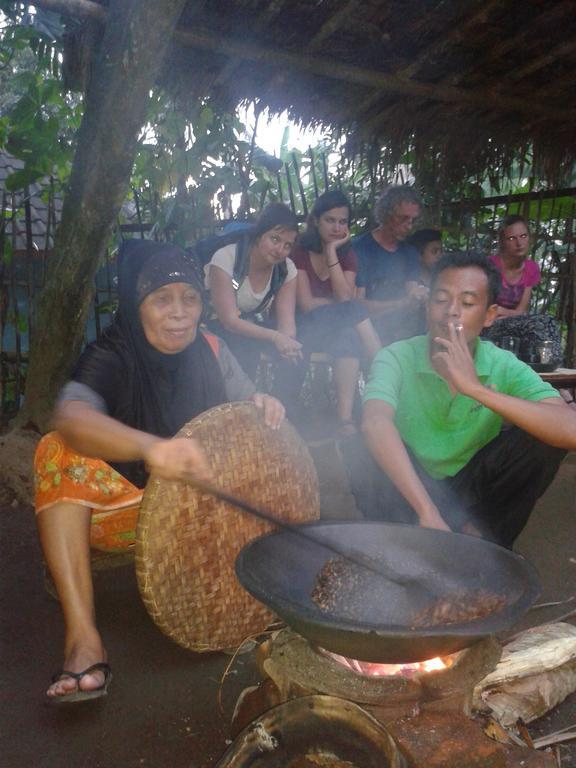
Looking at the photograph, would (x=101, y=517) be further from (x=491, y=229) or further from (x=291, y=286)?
(x=491, y=229)

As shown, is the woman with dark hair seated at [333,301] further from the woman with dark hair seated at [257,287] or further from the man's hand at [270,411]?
the man's hand at [270,411]

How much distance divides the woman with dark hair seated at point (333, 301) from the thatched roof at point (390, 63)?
31.7 inches

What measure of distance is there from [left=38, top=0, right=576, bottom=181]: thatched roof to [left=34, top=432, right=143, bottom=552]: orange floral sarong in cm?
239

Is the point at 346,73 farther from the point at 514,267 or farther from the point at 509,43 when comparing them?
the point at 514,267

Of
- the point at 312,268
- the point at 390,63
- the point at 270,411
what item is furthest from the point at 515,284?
the point at 270,411

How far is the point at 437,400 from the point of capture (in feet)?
8.28

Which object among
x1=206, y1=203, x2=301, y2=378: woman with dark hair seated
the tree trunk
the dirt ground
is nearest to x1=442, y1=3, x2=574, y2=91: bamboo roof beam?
x1=206, y1=203, x2=301, y2=378: woman with dark hair seated

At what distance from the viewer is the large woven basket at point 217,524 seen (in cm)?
185

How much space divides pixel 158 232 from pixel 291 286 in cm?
142

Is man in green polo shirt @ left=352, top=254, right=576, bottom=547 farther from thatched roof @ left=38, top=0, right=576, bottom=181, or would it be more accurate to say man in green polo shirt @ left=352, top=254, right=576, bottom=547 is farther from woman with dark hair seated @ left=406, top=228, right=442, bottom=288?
woman with dark hair seated @ left=406, top=228, right=442, bottom=288

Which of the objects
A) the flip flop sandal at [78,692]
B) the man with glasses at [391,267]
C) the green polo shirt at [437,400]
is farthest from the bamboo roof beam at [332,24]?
the flip flop sandal at [78,692]

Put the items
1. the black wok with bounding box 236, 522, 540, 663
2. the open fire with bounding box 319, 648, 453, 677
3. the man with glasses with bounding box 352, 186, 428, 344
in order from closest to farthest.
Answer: the black wok with bounding box 236, 522, 540, 663
the open fire with bounding box 319, 648, 453, 677
the man with glasses with bounding box 352, 186, 428, 344

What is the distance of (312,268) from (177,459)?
320 cm

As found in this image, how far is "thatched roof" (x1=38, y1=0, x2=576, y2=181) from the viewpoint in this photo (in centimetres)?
359
